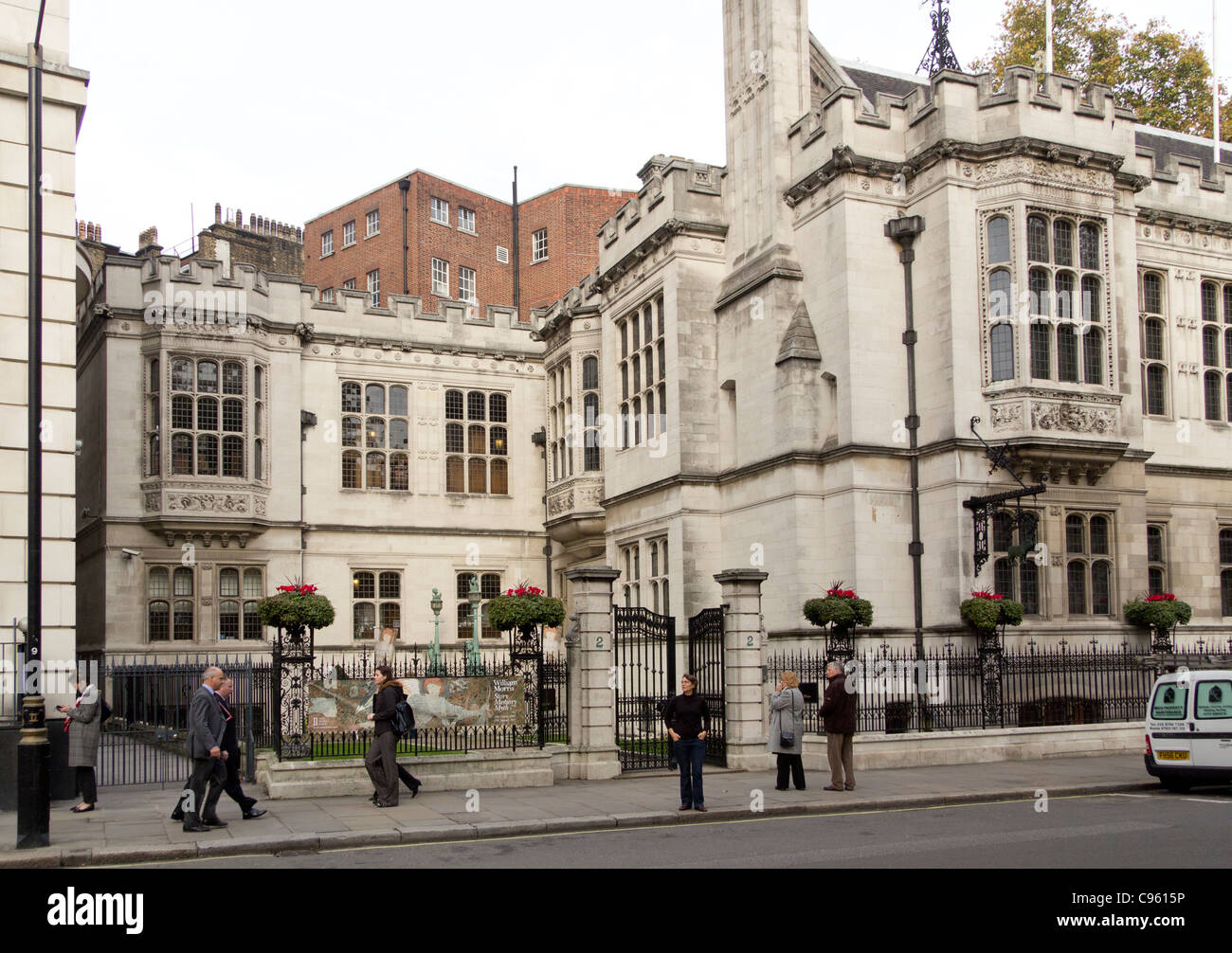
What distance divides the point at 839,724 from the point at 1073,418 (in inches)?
363

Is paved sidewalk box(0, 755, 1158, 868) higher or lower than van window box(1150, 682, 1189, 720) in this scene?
lower

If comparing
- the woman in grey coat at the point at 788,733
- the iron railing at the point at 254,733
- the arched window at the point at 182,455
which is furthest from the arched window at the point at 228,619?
the woman in grey coat at the point at 788,733

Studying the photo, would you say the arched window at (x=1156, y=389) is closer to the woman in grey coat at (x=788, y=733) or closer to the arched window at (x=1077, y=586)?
the arched window at (x=1077, y=586)

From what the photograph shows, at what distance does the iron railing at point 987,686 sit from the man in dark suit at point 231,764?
31.4 ft

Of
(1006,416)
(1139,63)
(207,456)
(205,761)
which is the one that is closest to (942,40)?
(1139,63)

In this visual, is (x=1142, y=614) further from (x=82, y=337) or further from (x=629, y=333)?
(x=82, y=337)

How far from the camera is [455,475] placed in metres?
35.3

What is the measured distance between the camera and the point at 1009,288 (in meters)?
23.1

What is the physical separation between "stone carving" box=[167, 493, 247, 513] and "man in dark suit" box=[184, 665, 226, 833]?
55.8 feet

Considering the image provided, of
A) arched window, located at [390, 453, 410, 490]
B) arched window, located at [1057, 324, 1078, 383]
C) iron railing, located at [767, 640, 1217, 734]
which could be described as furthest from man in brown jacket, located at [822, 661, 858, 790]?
A: arched window, located at [390, 453, 410, 490]

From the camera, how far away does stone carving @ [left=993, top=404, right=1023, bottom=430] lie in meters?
22.4

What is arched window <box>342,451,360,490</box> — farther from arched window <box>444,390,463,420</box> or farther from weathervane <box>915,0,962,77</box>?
weathervane <box>915,0,962,77</box>

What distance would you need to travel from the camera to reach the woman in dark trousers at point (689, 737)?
49.4 ft

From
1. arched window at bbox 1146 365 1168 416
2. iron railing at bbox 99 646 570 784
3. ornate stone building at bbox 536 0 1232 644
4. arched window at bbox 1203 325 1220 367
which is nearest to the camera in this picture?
iron railing at bbox 99 646 570 784
